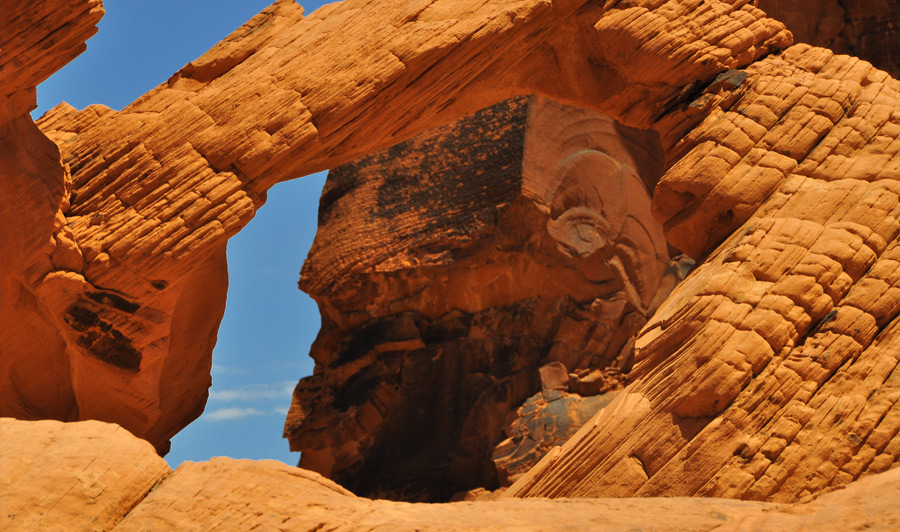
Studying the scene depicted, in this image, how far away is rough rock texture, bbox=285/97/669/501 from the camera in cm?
1123


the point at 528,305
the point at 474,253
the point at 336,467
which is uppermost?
the point at 474,253

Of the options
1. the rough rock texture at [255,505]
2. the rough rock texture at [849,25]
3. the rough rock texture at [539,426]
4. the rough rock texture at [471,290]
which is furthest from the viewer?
the rough rock texture at [471,290]

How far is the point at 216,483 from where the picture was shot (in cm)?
384

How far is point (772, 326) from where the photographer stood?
5086 mm

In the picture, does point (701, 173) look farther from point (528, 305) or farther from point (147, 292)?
point (528, 305)

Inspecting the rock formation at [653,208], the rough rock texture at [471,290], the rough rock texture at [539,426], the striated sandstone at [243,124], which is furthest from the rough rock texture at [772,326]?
the rough rock texture at [471,290]

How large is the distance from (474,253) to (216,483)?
7.91 m

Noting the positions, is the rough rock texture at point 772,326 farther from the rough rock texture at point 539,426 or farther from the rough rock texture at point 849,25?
the rough rock texture at point 849,25

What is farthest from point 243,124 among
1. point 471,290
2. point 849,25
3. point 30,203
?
point 849,25

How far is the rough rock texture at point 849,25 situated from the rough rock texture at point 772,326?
16.8 feet

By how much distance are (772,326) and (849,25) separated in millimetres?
7387

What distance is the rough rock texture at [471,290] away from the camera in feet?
36.8

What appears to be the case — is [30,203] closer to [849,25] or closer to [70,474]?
[70,474]

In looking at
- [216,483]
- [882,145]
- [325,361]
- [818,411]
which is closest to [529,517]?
[216,483]
